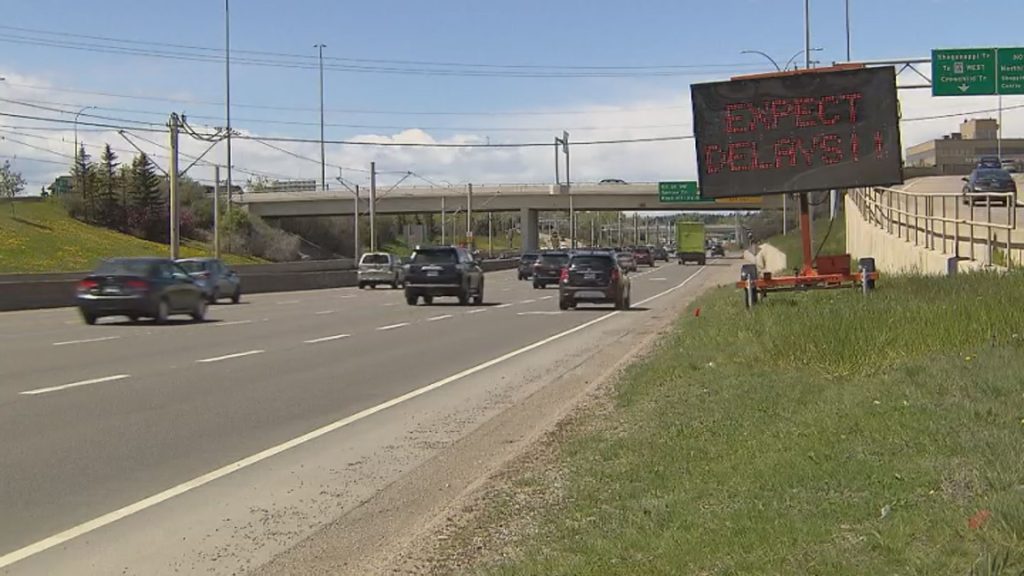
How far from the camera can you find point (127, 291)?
27.8m

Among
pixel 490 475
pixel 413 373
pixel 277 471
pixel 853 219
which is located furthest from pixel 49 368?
pixel 853 219

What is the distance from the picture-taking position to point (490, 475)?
9688 mm

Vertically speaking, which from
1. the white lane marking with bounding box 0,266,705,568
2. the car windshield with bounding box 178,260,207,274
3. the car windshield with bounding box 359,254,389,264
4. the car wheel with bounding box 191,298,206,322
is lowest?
the white lane marking with bounding box 0,266,705,568

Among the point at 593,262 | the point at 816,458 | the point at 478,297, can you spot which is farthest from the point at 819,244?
the point at 816,458

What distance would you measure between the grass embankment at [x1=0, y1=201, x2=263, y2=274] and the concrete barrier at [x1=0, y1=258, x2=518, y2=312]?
10186mm

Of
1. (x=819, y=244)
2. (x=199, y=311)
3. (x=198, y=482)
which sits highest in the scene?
(x=819, y=244)

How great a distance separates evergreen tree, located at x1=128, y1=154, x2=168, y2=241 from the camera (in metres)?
106

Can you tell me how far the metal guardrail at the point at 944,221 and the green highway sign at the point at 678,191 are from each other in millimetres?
47965

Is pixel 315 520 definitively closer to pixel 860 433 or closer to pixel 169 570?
pixel 169 570

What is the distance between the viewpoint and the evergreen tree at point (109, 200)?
10544cm

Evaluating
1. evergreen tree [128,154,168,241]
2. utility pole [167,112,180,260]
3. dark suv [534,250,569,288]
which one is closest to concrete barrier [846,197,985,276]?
dark suv [534,250,569,288]

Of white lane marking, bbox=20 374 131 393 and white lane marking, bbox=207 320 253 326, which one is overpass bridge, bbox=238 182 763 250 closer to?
white lane marking, bbox=207 320 253 326

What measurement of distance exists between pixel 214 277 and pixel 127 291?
15.3m

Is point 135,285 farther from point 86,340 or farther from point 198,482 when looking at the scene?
point 198,482
